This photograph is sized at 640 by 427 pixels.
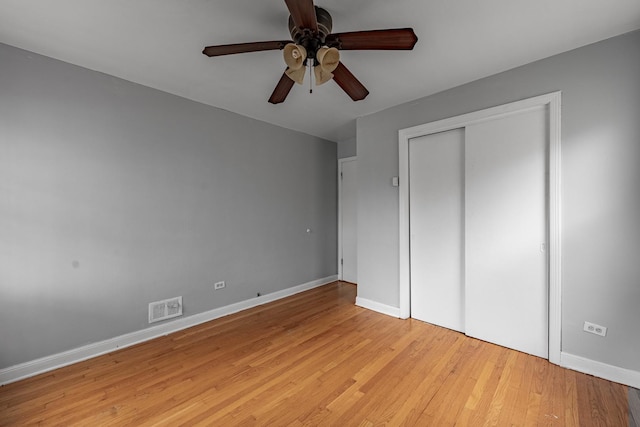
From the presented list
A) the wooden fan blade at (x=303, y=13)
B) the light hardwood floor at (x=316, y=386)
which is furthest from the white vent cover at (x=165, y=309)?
the wooden fan blade at (x=303, y=13)

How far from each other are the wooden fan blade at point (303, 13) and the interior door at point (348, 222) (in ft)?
10.6

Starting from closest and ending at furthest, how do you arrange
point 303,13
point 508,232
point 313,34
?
1. point 303,13
2. point 313,34
3. point 508,232

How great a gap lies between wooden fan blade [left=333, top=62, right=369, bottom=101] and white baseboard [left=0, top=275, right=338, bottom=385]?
9.11 ft

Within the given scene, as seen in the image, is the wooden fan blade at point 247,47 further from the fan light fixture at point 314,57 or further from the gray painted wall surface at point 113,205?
the gray painted wall surface at point 113,205

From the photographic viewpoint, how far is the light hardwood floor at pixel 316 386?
63.8 inches

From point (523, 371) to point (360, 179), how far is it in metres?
2.45

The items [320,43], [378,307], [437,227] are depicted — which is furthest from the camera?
[378,307]

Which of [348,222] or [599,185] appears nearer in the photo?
[599,185]

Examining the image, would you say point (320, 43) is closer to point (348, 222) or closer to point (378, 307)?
point (378, 307)

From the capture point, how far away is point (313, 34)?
140 centimetres

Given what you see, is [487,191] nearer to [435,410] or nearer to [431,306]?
[431,306]

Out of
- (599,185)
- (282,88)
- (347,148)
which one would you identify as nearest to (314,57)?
(282,88)

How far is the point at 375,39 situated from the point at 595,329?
2597 millimetres

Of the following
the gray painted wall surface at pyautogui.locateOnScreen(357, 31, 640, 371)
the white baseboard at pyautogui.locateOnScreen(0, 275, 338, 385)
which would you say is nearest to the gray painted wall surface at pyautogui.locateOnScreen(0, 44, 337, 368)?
the white baseboard at pyautogui.locateOnScreen(0, 275, 338, 385)
